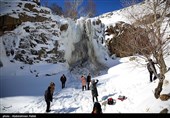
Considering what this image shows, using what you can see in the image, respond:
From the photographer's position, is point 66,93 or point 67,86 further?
point 67,86

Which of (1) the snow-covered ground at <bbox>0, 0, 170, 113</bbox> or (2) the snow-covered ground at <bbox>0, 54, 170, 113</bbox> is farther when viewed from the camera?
(1) the snow-covered ground at <bbox>0, 0, 170, 113</bbox>

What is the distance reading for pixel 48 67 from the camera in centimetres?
2423

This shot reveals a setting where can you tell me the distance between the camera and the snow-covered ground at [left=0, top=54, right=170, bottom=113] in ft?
38.1

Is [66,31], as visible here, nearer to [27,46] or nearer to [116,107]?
[27,46]

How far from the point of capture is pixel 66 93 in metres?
16.8

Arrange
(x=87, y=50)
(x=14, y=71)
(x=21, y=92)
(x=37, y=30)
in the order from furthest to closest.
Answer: (x=87, y=50) < (x=37, y=30) < (x=14, y=71) < (x=21, y=92)

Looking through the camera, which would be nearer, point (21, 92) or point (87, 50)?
point (21, 92)

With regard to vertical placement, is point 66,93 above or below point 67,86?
below

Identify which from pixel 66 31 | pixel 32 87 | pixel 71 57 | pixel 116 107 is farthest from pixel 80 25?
pixel 116 107

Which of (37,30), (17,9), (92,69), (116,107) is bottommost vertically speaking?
(116,107)

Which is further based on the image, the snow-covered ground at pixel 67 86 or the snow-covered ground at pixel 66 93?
the snow-covered ground at pixel 67 86

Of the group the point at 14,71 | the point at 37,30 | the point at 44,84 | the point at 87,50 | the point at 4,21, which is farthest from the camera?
the point at 87,50

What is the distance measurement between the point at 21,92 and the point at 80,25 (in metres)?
17.5

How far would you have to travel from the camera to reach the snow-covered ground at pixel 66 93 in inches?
457
